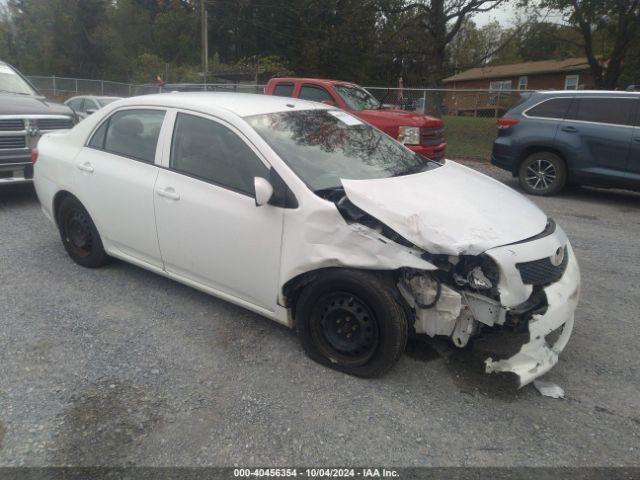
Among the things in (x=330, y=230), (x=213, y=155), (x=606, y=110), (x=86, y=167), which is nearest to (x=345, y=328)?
(x=330, y=230)

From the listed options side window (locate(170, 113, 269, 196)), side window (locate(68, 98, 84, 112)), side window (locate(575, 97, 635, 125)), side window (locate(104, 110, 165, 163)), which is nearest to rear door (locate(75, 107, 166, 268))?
side window (locate(104, 110, 165, 163))

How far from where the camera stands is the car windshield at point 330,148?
3517 millimetres

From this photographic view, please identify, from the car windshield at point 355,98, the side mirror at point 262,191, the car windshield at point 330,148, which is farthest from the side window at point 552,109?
the side mirror at point 262,191

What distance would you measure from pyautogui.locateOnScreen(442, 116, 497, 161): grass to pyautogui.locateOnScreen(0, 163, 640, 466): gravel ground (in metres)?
10.4

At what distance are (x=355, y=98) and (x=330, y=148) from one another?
689 cm

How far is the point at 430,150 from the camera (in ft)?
31.8

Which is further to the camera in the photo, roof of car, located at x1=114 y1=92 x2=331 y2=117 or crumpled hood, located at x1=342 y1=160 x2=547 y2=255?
roof of car, located at x1=114 y1=92 x2=331 y2=117

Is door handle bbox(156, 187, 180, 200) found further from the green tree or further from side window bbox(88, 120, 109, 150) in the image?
the green tree

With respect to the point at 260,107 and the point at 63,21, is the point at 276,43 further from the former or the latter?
the point at 260,107

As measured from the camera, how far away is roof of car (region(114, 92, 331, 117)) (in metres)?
3.87

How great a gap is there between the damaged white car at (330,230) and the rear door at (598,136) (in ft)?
17.4

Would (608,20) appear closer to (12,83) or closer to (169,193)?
(12,83)

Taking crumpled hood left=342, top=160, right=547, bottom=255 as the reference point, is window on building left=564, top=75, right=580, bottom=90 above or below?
above

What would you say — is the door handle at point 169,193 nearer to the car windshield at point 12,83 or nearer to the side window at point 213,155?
the side window at point 213,155
